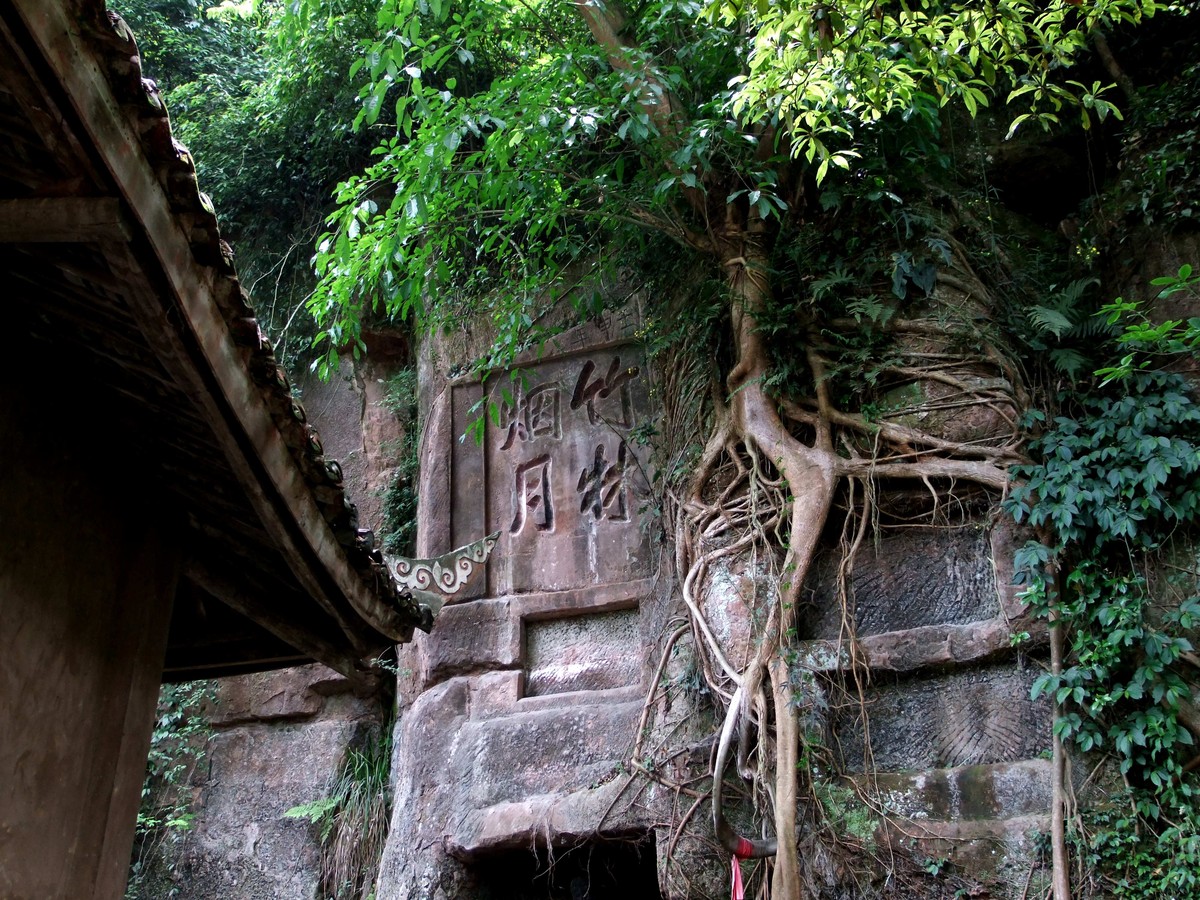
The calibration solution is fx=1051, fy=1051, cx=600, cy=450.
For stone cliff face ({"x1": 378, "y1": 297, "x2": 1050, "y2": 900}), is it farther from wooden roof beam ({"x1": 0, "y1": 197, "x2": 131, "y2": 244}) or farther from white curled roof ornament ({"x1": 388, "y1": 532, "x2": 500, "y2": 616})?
wooden roof beam ({"x1": 0, "y1": 197, "x2": 131, "y2": 244})

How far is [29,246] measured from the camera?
95.5 inches

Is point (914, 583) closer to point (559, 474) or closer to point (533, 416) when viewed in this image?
point (559, 474)

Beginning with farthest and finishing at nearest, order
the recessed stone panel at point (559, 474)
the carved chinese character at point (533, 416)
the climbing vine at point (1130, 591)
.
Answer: the carved chinese character at point (533, 416) < the recessed stone panel at point (559, 474) < the climbing vine at point (1130, 591)

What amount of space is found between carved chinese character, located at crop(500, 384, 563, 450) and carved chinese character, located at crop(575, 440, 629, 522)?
404 millimetres

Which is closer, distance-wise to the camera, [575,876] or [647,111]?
[647,111]

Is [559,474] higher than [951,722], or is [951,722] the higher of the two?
[559,474]

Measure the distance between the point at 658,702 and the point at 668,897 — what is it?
100 cm

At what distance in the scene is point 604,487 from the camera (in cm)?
730

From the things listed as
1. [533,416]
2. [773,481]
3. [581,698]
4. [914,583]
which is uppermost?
[533,416]

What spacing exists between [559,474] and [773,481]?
7.47 feet

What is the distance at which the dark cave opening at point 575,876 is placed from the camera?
6.49 m

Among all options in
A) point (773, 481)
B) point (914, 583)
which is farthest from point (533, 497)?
point (914, 583)

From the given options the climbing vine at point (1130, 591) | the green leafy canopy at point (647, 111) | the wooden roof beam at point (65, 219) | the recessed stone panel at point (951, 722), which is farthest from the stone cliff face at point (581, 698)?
the wooden roof beam at point (65, 219)

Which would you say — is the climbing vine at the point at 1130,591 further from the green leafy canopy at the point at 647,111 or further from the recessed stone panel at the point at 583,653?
the recessed stone panel at the point at 583,653
